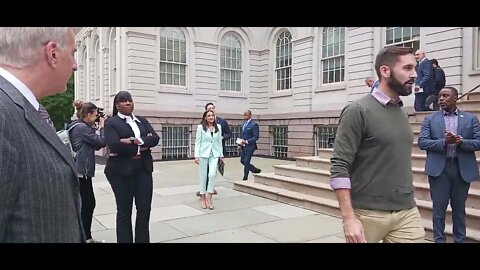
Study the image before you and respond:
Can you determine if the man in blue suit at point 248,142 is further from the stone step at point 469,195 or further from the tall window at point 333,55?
the tall window at point 333,55

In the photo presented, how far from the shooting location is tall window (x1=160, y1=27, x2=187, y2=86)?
17859 mm

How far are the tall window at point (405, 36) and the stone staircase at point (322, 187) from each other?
3.70 m

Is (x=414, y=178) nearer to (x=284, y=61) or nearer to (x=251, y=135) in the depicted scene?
(x=251, y=135)

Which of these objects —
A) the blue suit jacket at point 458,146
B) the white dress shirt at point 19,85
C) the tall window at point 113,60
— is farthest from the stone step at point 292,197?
the tall window at point 113,60

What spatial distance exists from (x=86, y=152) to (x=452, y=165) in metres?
4.95

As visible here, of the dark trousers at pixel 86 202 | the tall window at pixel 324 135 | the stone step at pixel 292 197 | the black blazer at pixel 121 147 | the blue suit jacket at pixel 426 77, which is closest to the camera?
the black blazer at pixel 121 147

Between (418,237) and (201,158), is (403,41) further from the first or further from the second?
(418,237)

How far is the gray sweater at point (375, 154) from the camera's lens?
112 inches

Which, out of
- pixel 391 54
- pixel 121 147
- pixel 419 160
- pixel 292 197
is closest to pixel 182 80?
pixel 292 197

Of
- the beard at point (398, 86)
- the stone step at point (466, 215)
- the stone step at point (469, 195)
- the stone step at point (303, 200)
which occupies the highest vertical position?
the beard at point (398, 86)

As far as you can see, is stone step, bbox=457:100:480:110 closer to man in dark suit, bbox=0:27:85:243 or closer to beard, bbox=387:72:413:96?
beard, bbox=387:72:413:96

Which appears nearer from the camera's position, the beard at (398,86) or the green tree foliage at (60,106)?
the beard at (398,86)
